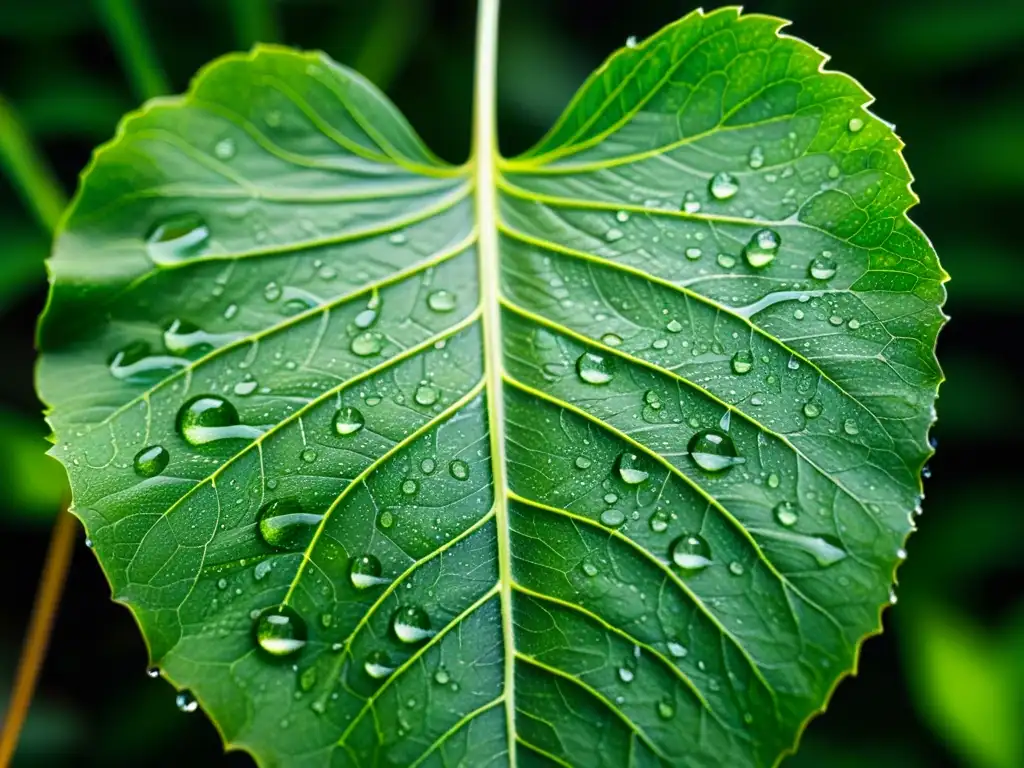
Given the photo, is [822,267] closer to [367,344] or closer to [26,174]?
[367,344]

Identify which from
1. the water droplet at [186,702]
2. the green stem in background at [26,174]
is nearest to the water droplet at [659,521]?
the water droplet at [186,702]

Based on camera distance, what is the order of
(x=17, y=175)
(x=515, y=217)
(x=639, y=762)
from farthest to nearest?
1. (x=17, y=175)
2. (x=515, y=217)
3. (x=639, y=762)

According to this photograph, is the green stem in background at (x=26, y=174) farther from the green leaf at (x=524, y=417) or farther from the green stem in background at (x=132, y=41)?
the green leaf at (x=524, y=417)

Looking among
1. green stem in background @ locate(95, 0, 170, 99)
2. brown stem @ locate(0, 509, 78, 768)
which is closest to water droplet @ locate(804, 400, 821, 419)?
brown stem @ locate(0, 509, 78, 768)

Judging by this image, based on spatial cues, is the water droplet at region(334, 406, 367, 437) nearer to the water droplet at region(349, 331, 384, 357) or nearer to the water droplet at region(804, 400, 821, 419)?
the water droplet at region(349, 331, 384, 357)

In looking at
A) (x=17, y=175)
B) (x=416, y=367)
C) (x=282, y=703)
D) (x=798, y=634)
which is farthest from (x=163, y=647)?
(x=17, y=175)

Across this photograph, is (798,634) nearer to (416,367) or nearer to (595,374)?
(595,374)

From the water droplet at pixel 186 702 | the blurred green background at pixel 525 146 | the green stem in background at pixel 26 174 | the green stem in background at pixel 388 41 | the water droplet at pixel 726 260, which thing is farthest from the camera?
the green stem in background at pixel 388 41
